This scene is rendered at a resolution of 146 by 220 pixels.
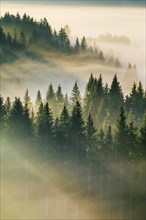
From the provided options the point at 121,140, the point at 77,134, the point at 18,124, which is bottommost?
the point at 121,140

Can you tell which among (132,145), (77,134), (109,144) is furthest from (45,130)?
(132,145)

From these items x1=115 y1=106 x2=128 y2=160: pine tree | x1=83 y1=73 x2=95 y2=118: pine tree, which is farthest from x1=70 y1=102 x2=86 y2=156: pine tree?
x1=83 y1=73 x2=95 y2=118: pine tree

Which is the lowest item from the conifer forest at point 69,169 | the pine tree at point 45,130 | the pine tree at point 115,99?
the conifer forest at point 69,169

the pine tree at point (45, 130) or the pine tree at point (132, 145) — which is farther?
the pine tree at point (45, 130)

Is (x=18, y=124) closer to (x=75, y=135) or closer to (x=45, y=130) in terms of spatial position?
(x=45, y=130)

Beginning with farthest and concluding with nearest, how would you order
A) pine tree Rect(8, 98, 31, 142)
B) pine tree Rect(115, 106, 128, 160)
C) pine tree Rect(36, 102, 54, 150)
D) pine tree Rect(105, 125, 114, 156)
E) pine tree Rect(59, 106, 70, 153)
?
pine tree Rect(8, 98, 31, 142) → pine tree Rect(59, 106, 70, 153) → pine tree Rect(36, 102, 54, 150) → pine tree Rect(105, 125, 114, 156) → pine tree Rect(115, 106, 128, 160)

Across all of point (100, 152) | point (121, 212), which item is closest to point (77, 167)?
point (100, 152)

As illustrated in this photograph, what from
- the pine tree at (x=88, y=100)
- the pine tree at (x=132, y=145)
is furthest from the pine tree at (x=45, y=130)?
the pine tree at (x=88, y=100)

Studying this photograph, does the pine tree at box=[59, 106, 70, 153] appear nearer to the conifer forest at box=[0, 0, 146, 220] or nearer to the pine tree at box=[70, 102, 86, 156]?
the conifer forest at box=[0, 0, 146, 220]

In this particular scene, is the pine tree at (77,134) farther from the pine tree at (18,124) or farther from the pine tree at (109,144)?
the pine tree at (18,124)

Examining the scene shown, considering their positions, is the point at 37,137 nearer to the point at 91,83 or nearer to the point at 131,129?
the point at 131,129

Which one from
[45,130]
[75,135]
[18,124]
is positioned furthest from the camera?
[18,124]

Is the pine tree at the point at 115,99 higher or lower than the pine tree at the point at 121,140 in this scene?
higher

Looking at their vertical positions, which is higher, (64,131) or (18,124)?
(18,124)
